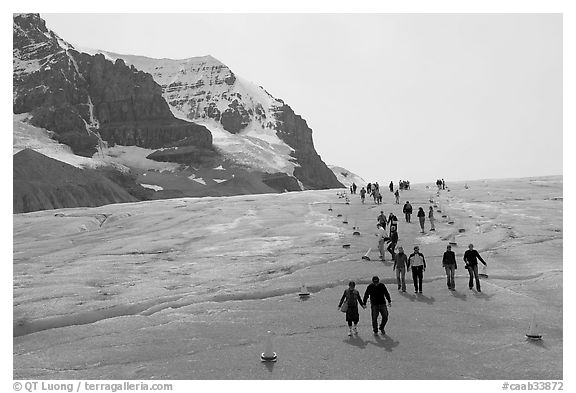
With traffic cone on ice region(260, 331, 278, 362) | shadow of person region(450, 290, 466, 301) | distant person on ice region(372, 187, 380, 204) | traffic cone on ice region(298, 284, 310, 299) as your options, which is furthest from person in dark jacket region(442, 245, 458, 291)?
distant person on ice region(372, 187, 380, 204)

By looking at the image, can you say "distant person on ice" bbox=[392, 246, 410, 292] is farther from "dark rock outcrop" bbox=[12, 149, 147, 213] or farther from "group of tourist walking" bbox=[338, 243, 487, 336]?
"dark rock outcrop" bbox=[12, 149, 147, 213]

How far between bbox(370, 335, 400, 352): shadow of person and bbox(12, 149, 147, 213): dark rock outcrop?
117 meters

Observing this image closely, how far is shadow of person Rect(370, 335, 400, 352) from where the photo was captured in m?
12.7

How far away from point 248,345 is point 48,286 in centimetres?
1099

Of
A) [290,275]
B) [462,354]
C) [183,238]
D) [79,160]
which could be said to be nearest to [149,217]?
[183,238]

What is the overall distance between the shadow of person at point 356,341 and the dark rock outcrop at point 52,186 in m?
116

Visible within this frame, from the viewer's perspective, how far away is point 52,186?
125 meters

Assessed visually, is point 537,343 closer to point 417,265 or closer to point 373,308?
point 373,308

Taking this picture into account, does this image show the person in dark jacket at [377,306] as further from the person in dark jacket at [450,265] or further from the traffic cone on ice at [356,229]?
the traffic cone on ice at [356,229]

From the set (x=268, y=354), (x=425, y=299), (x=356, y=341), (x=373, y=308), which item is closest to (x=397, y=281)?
(x=425, y=299)

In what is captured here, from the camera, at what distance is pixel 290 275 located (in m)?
20.7

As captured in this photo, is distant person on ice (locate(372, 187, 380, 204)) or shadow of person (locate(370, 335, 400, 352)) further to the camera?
distant person on ice (locate(372, 187, 380, 204))

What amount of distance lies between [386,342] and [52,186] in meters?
127

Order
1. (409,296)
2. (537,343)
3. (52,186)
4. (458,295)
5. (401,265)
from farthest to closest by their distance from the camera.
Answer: (52,186) < (401,265) < (409,296) < (458,295) < (537,343)
